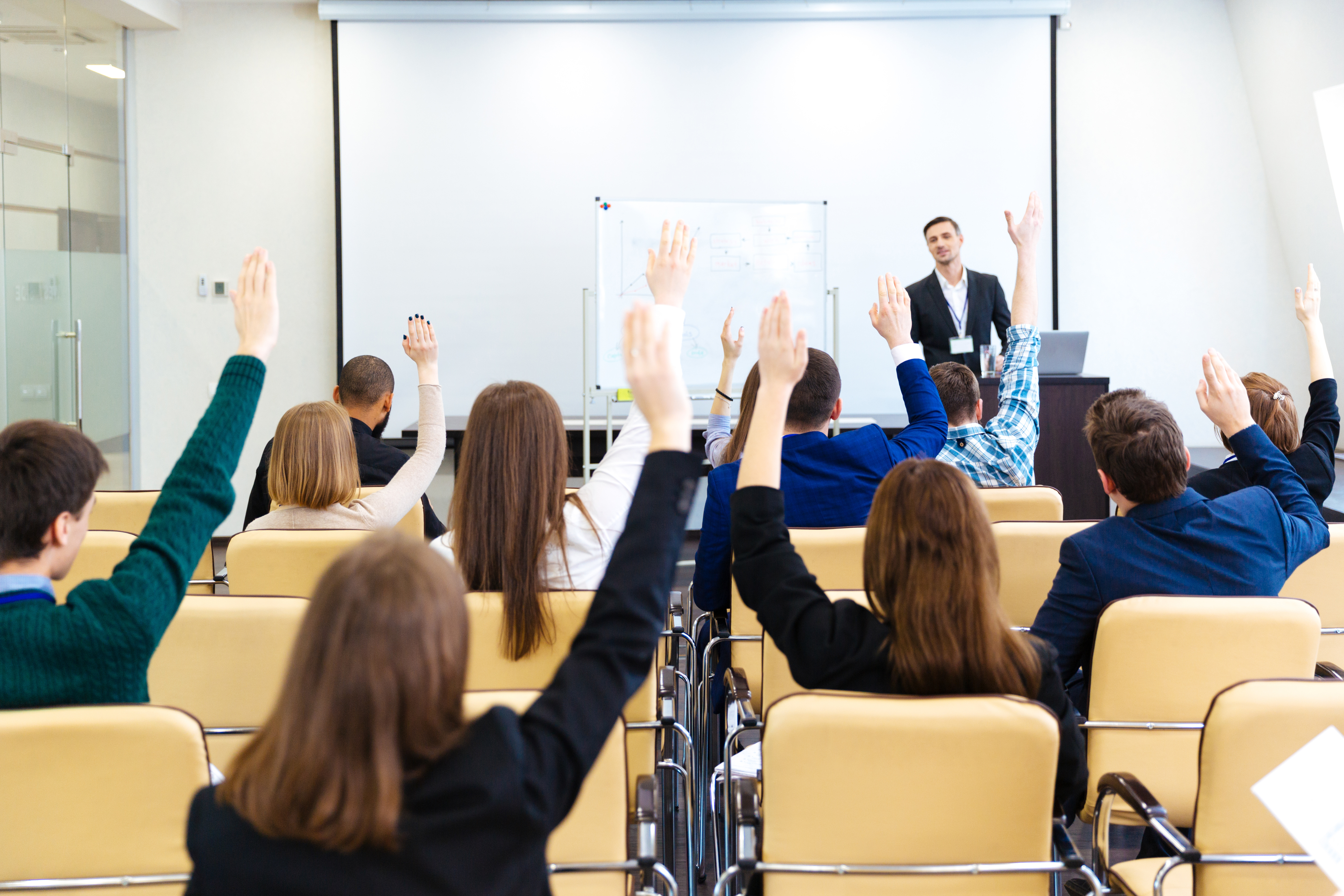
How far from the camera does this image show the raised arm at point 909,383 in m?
2.43

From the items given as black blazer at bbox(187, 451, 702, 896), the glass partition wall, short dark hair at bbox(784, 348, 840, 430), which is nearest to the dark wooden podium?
short dark hair at bbox(784, 348, 840, 430)

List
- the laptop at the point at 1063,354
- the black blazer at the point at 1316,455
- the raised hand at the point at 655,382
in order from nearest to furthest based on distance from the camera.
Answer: the raised hand at the point at 655,382, the black blazer at the point at 1316,455, the laptop at the point at 1063,354

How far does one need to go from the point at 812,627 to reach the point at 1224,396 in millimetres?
1271

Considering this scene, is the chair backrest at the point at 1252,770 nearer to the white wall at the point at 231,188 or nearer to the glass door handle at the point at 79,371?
the white wall at the point at 231,188

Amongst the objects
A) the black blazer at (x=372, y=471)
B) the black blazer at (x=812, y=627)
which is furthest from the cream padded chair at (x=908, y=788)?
the black blazer at (x=372, y=471)

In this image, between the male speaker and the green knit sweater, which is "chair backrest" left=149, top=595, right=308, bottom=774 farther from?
the male speaker

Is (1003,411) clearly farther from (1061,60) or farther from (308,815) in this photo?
(1061,60)

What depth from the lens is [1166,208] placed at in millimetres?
6309

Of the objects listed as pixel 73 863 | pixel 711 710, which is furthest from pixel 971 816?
pixel 711 710

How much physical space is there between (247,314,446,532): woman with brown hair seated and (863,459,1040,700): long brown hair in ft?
4.87

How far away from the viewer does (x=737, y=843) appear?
145 centimetres

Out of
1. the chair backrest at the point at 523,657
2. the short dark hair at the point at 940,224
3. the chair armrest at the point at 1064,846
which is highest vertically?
the short dark hair at the point at 940,224

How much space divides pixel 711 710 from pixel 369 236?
14.7 ft

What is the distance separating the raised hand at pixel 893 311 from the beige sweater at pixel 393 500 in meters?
1.16
